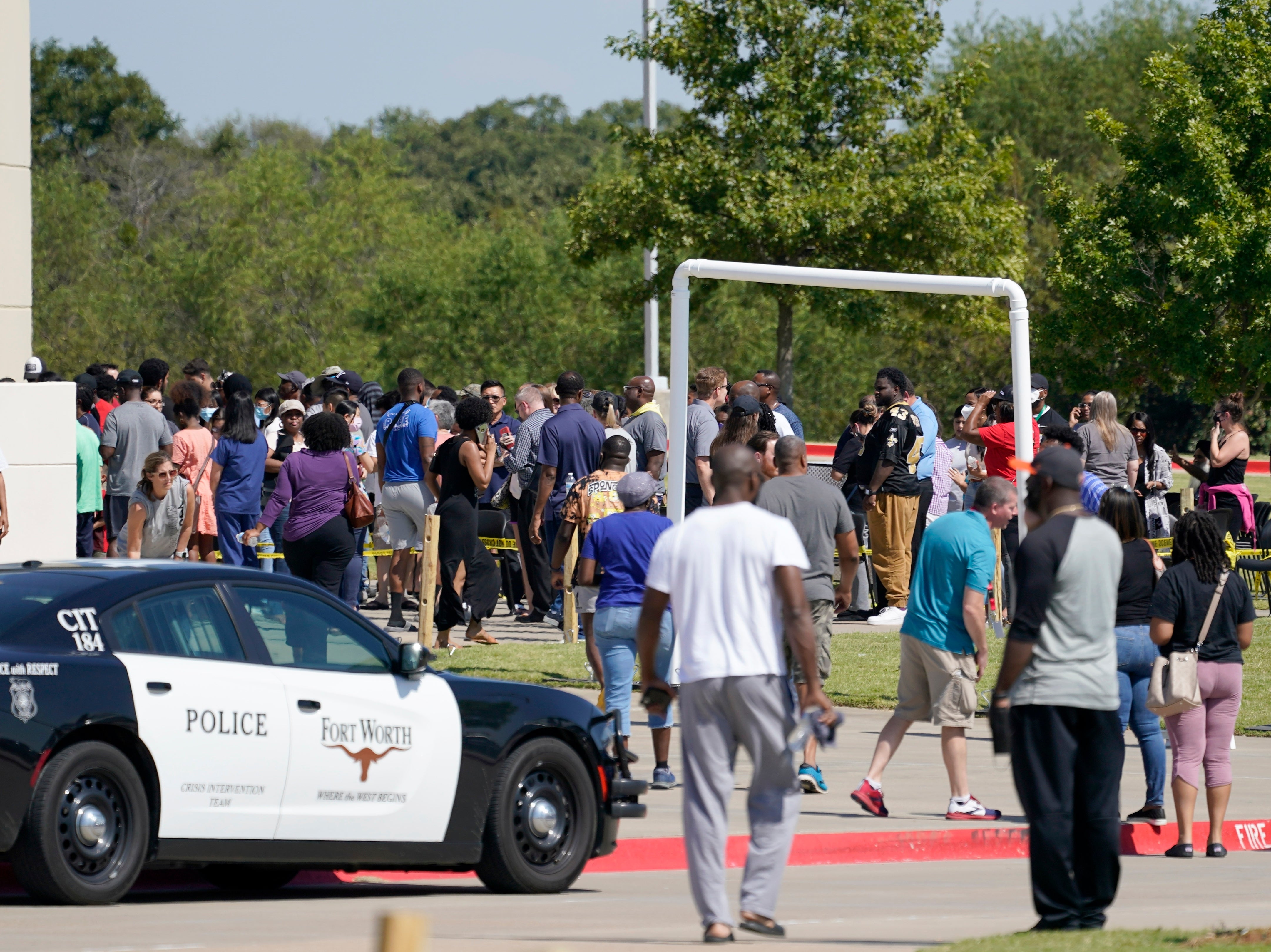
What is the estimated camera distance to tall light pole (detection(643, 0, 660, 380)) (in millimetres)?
35312

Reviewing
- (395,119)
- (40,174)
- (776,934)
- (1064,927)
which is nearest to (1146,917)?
(1064,927)

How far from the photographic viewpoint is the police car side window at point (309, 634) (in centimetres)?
830

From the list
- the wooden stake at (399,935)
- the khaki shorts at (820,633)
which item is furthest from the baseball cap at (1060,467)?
the wooden stake at (399,935)

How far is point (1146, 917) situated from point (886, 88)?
2932cm

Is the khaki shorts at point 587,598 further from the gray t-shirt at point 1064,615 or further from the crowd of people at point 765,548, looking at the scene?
the gray t-shirt at point 1064,615

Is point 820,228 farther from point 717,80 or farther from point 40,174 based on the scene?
point 40,174

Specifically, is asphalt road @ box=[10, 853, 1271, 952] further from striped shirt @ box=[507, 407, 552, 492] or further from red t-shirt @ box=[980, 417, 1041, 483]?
striped shirt @ box=[507, 407, 552, 492]

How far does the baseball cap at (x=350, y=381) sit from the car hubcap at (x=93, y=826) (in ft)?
37.0

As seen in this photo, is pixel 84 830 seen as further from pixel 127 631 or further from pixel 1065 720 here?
pixel 1065 720

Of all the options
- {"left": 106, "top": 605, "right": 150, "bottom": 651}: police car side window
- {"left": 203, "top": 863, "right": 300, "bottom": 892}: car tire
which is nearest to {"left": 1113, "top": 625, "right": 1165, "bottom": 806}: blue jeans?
{"left": 203, "top": 863, "right": 300, "bottom": 892}: car tire

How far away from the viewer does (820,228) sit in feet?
113

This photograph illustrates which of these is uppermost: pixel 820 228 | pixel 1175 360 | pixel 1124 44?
pixel 1124 44

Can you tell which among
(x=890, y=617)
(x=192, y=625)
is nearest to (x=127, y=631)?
(x=192, y=625)

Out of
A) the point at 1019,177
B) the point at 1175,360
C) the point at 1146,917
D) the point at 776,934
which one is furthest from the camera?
the point at 1019,177
